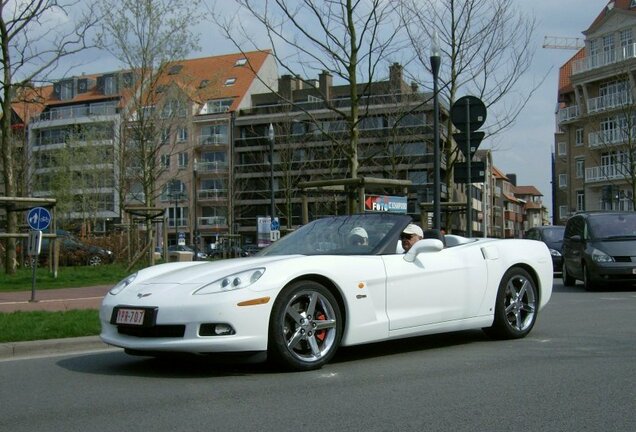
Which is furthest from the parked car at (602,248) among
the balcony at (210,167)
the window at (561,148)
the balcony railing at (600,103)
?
the window at (561,148)

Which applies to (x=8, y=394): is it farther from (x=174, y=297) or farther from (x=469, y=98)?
(x=469, y=98)

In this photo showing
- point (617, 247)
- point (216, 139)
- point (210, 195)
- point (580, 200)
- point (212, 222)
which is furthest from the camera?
point (212, 222)

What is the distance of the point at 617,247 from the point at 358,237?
31.3 feet

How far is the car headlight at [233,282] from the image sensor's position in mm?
5625

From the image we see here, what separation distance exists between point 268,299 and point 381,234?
63.8 inches

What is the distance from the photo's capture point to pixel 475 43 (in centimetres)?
1909

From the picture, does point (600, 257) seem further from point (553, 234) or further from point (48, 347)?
point (48, 347)

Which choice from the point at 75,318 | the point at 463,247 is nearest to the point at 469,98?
the point at 463,247

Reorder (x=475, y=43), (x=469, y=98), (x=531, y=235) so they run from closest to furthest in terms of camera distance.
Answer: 1. (x=469, y=98)
2. (x=475, y=43)
3. (x=531, y=235)

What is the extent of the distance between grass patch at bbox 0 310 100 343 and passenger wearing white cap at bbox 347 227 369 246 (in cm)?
324

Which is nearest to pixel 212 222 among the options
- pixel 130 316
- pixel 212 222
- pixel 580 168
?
pixel 212 222

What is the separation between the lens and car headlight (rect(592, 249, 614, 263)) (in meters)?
14.4

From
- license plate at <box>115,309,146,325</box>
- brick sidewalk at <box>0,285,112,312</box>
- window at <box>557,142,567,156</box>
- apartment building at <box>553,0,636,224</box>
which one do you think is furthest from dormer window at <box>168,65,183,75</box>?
window at <box>557,142,567,156</box>

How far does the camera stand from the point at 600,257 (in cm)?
1447
